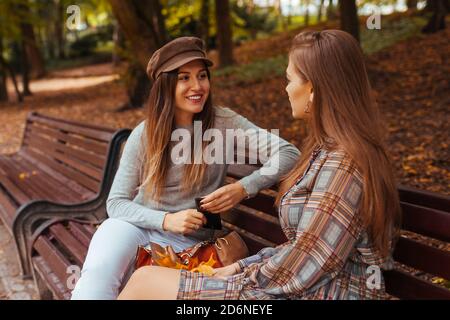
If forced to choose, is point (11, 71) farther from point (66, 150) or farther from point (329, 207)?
point (329, 207)

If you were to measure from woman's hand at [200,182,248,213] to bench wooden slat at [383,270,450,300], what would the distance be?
0.80 meters

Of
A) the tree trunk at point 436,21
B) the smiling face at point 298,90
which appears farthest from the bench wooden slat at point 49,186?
the tree trunk at point 436,21

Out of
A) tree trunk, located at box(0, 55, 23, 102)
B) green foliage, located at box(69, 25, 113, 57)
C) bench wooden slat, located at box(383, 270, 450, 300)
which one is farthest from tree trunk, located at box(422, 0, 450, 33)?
green foliage, located at box(69, 25, 113, 57)

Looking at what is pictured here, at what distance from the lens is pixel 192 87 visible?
106 inches

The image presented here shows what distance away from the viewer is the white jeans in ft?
7.84

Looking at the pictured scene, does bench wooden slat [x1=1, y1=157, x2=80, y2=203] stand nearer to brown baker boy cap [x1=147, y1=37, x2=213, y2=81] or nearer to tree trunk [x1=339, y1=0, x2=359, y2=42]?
brown baker boy cap [x1=147, y1=37, x2=213, y2=81]

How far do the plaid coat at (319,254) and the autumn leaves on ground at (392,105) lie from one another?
3.12 m

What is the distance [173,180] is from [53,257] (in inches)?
48.4

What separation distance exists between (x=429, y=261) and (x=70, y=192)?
3.72 m

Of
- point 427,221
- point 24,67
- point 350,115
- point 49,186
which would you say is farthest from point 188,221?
point 24,67

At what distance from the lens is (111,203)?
282 cm

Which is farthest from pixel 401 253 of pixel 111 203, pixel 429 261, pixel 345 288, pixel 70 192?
pixel 70 192

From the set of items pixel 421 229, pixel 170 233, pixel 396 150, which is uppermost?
pixel 421 229

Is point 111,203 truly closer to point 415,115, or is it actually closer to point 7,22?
point 415,115
